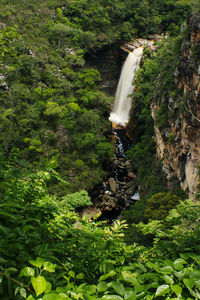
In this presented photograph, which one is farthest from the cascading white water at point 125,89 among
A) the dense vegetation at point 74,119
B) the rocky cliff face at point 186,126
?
the rocky cliff face at point 186,126

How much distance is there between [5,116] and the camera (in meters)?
18.8

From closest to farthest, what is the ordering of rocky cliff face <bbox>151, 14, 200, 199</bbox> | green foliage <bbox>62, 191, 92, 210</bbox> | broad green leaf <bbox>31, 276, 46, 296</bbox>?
broad green leaf <bbox>31, 276, 46, 296</bbox> → rocky cliff face <bbox>151, 14, 200, 199</bbox> → green foliage <bbox>62, 191, 92, 210</bbox>

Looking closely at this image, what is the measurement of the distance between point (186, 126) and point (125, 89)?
17.2m

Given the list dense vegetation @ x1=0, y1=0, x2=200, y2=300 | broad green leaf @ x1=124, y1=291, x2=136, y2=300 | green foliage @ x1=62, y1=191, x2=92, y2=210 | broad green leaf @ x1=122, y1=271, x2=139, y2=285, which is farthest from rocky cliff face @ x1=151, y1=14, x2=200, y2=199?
broad green leaf @ x1=124, y1=291, x2=136, y2=300

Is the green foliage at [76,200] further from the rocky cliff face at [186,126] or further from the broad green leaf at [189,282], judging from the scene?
the broad green leaf at [189,282]

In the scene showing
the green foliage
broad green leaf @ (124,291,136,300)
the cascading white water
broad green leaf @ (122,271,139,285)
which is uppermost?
broad green leaf @ (124,291,136,300)

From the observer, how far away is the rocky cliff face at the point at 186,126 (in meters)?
11.7

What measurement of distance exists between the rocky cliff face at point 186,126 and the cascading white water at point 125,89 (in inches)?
470

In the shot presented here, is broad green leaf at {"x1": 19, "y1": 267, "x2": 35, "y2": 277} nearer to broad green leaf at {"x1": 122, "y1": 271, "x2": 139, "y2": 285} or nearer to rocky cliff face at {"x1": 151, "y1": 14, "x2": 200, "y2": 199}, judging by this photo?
broad green leaf at {"x1": 122, "y1": 271, "x2": 139, "y2": 285}

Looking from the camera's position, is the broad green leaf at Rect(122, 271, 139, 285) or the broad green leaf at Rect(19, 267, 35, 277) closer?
the broad green leaf at Rect(19, 267, 35, 277)

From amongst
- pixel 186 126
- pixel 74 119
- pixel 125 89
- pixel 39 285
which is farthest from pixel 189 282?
pixel 125 89

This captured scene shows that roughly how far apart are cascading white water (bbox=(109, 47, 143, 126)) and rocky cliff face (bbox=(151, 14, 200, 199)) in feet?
39.1

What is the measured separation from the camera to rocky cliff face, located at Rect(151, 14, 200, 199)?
11656 millimetres

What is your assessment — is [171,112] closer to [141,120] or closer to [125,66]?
[141,120]
